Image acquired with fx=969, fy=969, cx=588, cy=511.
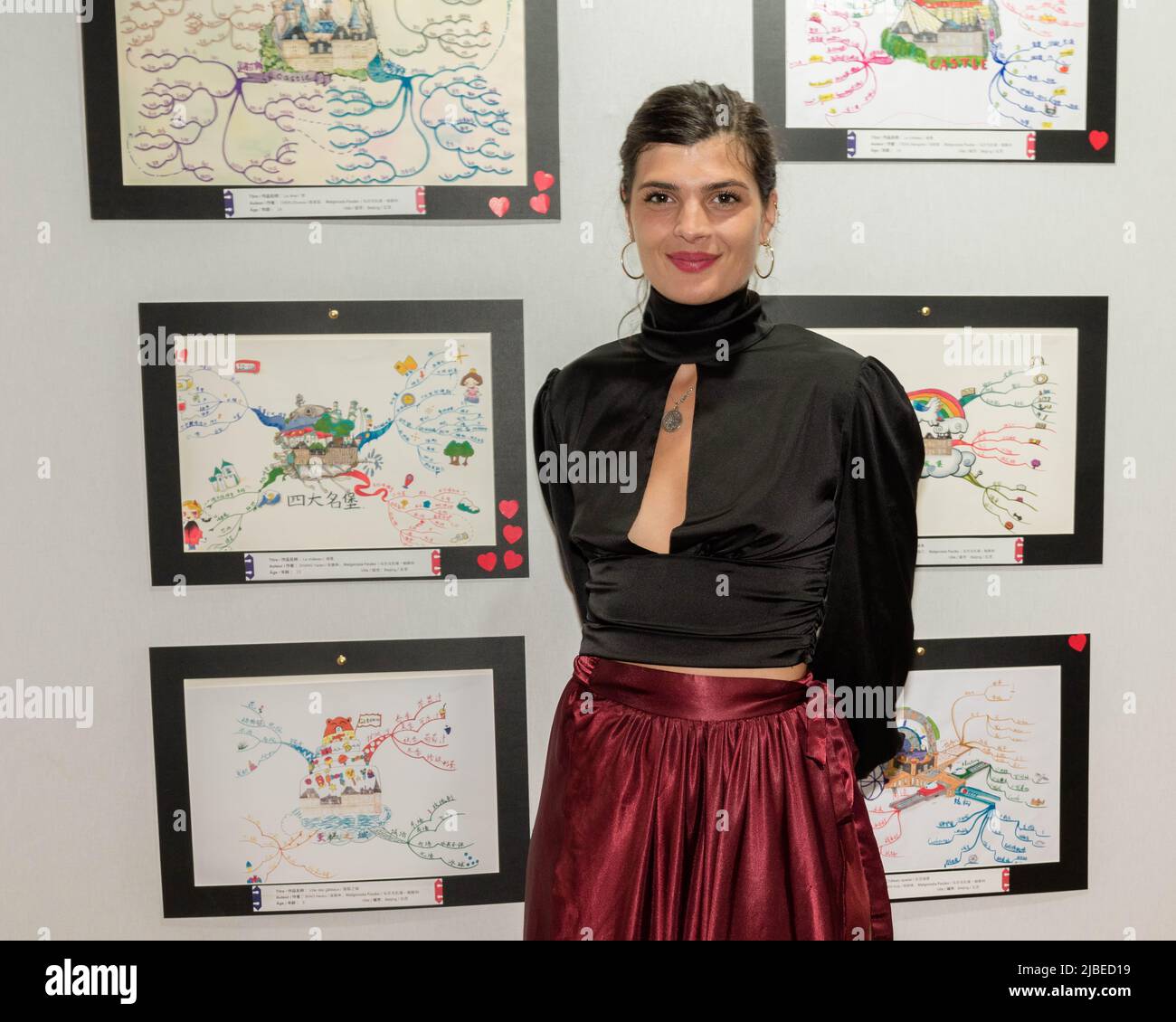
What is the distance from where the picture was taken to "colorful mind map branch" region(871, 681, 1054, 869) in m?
1.71

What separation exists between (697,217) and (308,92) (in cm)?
73

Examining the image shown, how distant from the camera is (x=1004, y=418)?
167cm

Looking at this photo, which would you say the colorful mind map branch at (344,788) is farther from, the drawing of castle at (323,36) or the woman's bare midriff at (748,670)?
the drawing of castle at (323,36)

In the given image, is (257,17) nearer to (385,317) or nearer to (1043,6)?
(385,317)

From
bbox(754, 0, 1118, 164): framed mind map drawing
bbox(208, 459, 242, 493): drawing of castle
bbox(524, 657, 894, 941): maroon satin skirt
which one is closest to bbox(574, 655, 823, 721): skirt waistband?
bbox(524, 657, 894, 941): maroon satin skirt

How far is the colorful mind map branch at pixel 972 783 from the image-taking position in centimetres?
171

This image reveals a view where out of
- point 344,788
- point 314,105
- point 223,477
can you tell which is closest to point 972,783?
point 344,788

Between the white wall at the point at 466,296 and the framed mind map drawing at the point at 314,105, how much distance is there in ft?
0.15

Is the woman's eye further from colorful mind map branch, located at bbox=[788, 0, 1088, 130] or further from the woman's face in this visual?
colorful mind map branch, located at bbox=[788, 0, 1088, 130]

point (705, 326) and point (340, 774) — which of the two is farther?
point (340, 774)

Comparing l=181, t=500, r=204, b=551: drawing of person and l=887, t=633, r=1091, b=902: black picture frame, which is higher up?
l=181, t=500, r=204, b=551: drawing of person

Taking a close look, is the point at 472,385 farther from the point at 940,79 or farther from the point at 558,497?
the point at 940,79

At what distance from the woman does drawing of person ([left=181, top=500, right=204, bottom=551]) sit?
70 cm

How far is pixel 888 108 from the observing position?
1.61 meters
